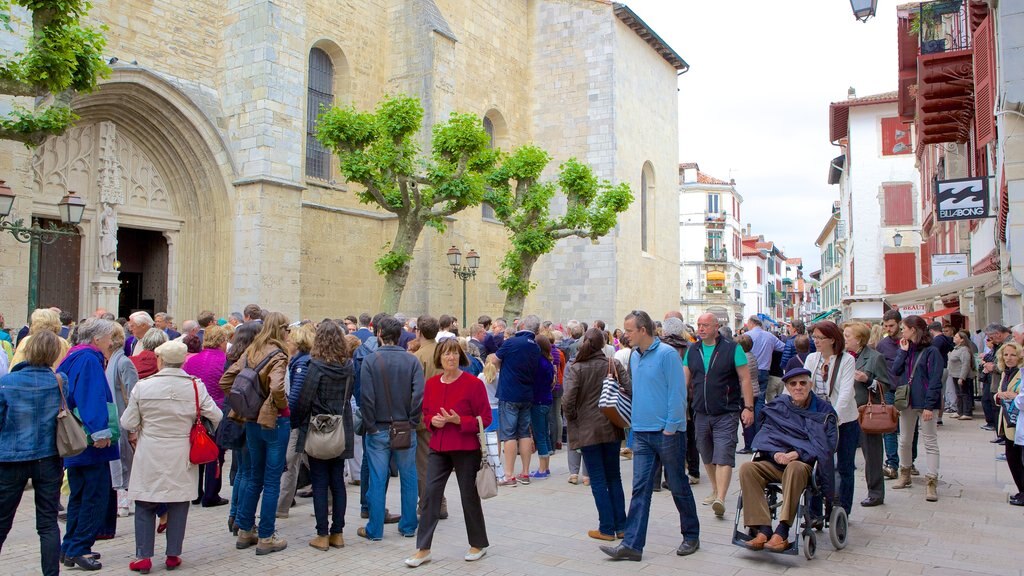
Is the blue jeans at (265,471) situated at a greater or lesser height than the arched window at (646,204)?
lesser

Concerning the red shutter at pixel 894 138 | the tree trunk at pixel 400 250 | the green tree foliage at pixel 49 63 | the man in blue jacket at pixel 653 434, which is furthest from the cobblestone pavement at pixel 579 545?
the red shutter at pixel 894 138

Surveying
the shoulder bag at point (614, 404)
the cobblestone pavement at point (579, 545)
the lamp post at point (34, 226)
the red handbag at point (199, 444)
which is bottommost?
the cobblestone pavement at point (579, 545)

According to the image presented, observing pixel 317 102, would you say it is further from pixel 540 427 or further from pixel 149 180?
pixel 540 427

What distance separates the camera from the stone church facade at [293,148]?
551 inches

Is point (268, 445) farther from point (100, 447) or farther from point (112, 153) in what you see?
point (112, 153)

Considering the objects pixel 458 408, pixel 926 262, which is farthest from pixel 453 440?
pixel 926 262

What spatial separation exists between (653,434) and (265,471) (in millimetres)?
2957

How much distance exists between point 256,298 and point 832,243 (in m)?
49.0

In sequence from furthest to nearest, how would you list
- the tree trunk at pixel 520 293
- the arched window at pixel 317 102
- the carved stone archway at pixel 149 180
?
the tree trunk at pixel 520 293
the arched window at pixel 317 102
the carved stone archway at pixel 149 180

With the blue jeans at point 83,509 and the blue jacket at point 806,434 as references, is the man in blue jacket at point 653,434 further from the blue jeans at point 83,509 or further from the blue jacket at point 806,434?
the blue jeans at point 83,509

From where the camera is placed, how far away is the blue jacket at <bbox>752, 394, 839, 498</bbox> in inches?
218

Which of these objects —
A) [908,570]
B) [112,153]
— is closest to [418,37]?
[112,153]

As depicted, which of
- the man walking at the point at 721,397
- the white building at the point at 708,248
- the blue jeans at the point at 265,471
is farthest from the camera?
the white building at the point at 708,248

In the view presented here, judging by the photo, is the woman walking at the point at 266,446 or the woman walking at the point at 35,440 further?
the woman walking at the point at 266,446
